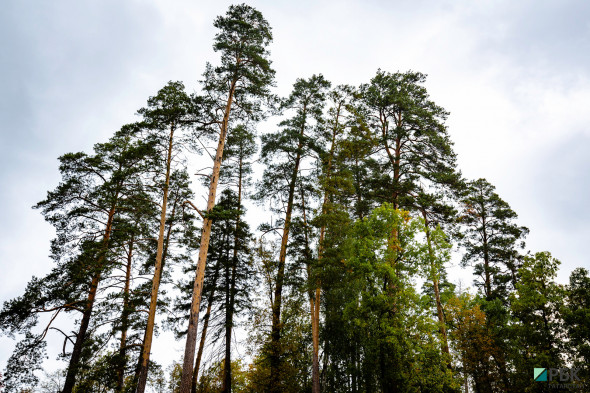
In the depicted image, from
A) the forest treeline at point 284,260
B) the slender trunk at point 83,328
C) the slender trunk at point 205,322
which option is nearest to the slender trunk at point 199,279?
the forest treeline at point 284,260

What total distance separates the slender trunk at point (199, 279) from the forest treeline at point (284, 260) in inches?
2.7

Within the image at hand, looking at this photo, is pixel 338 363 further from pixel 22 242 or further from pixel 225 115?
pixel 22 242

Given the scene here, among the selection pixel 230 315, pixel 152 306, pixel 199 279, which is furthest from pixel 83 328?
pixel 199 279

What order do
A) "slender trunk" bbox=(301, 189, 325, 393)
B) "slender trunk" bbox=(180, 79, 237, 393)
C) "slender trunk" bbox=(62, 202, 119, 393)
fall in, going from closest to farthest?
"slender trunk" bbox=(180, 79, 237, 393) < "slender trunk" bbox=(62, 202, 119, 393) < "slender trunk" bbox=(301, 189, 325, 393)

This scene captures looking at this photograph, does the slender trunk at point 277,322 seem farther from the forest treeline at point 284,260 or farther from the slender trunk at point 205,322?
the slender trunk at point 205,322

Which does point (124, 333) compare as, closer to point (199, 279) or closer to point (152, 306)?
point (152, 306)

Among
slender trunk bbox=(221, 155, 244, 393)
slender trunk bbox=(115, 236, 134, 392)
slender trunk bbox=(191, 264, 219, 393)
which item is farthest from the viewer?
slender trunk bbox=(191, 264, 219, 393)

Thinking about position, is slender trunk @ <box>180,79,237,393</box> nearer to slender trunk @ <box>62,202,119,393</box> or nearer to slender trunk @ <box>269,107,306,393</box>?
slender trunk @ <box>62,202,119,393</box>

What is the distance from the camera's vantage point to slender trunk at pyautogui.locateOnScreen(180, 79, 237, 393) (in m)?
9.63

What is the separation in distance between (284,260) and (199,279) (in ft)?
21.1

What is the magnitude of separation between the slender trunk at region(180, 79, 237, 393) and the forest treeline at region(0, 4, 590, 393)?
68 millimetres

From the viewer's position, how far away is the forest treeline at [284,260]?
525 inches

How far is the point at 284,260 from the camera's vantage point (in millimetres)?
16781

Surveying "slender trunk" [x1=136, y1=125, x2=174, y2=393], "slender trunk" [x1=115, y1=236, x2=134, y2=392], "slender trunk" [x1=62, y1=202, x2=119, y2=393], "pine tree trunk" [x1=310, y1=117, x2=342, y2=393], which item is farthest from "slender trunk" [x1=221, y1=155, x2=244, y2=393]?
"slender trunk" [x1=62, y1=202, x2=119, y2=393]
